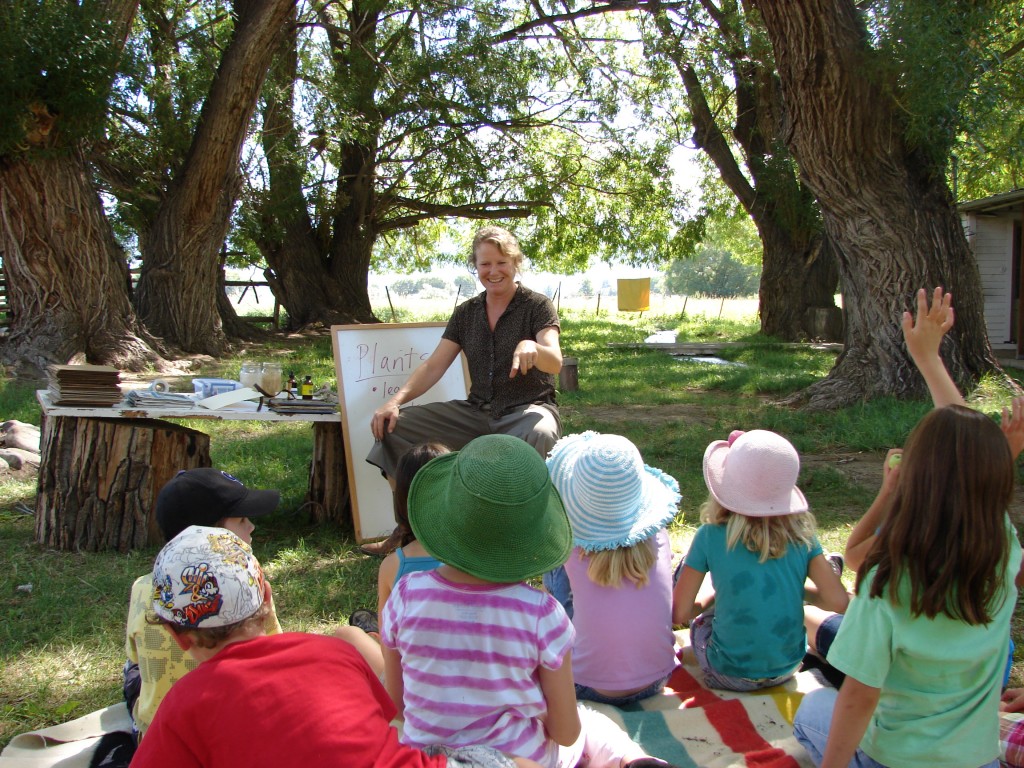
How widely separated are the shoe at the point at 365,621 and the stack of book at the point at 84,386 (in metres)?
1.82

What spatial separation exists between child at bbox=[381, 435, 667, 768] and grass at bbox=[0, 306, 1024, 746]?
1664 mm

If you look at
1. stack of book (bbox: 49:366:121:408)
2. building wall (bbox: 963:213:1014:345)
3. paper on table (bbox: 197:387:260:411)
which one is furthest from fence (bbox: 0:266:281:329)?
building wall (bbox: 963:213:1014:345)

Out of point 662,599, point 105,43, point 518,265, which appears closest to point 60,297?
point 105,43

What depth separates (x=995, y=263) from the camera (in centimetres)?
1530

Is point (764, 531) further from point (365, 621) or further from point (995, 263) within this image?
point (995, 263)

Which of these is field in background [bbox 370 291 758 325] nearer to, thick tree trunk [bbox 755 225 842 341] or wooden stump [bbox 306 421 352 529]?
thick tree trunk [bbox 755 225 842 341]

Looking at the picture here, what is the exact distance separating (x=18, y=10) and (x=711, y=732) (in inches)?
373

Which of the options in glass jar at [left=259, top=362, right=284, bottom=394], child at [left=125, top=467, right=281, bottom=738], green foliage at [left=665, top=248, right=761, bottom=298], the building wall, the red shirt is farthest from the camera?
green foliage at [left=665, top=248, right=761, bottom=298]

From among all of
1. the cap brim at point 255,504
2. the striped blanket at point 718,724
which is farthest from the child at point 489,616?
the cap brim at point 255,504

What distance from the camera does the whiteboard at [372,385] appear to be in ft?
15.2

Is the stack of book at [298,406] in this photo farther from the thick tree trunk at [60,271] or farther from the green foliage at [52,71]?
the thick tree trunk at [60,271]

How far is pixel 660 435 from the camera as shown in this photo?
23.8ft

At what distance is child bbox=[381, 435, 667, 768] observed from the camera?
181cm

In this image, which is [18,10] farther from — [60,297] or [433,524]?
[433,524]
